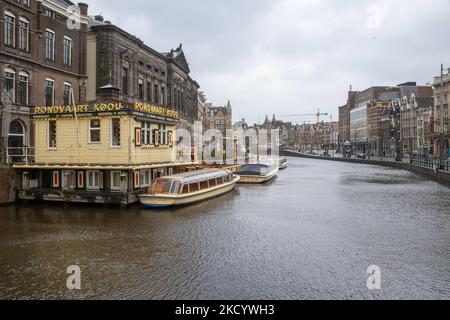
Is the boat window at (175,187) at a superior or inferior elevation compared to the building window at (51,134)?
inferior

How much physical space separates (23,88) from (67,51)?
30.9 feet

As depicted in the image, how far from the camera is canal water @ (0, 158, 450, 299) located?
11.6 m

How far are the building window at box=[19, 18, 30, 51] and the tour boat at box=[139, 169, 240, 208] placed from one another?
22.8m

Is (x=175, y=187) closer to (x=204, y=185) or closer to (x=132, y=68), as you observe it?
(x=204, y=185)

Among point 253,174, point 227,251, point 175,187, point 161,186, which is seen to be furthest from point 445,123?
point 227,251

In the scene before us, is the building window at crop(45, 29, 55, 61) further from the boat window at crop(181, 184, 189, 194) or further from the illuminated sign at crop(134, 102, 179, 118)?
the boat window at crop(181, 184, 189, 194)

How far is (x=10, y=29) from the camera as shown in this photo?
36688 mm

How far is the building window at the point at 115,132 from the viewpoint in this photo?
26620 millimetres

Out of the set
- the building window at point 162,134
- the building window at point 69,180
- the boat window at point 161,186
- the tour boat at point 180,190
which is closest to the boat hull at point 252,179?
the tour boat at point 180,190

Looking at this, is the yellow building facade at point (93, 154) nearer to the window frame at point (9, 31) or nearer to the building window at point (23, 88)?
the building window at point (23, 88)

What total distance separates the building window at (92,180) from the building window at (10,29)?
18206 millimetres

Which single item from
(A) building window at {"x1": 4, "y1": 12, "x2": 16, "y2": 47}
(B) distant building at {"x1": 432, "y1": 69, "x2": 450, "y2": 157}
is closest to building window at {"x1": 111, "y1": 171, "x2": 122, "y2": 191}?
(A) building window at {"x1": 4, "y1": 12, "x2": 16, "y2": 47}

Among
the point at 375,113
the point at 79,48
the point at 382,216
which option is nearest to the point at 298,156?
the point at 375,113
